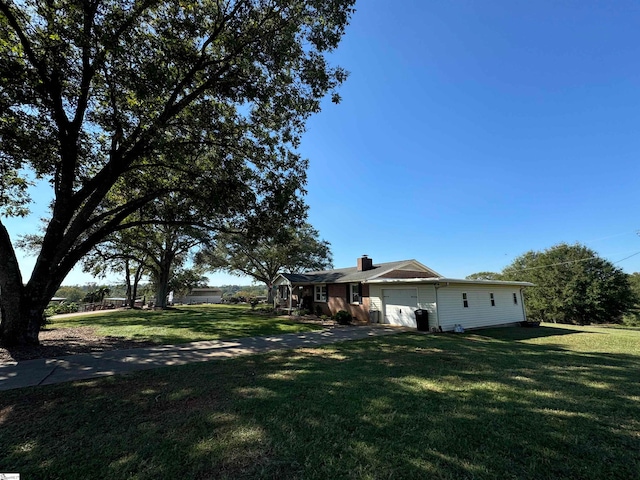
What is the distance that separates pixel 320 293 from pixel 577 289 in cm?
2782

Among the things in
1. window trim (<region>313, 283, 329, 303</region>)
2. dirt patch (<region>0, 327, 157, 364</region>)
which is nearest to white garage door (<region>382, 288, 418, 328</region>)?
window trim (<region>313, 283, 329, 303</region>)

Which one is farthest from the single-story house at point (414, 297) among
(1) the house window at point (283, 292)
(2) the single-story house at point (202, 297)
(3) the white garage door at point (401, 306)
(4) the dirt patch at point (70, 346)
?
(2) the single-story house at point (202, 297)

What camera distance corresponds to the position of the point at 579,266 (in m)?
30.2

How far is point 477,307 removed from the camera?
51.0 feet

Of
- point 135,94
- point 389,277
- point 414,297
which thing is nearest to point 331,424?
point 135,94

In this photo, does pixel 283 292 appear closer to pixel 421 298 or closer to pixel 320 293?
pixel 320 293

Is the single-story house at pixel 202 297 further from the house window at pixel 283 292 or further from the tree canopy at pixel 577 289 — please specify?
the tree canopy at pixel 577 289

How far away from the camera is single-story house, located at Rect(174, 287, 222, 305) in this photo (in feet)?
180

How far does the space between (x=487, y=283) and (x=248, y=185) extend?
13.8 meters

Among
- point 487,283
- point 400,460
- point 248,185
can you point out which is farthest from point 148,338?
point 487,283

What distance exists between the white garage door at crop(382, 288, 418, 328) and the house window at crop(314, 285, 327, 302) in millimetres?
5863

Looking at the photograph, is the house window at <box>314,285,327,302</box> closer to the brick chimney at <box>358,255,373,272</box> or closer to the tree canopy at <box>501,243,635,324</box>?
the brick chimney at <box>358,255,373,272</box>

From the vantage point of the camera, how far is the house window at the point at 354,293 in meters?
18.3

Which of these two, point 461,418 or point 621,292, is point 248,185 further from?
point 621,292
